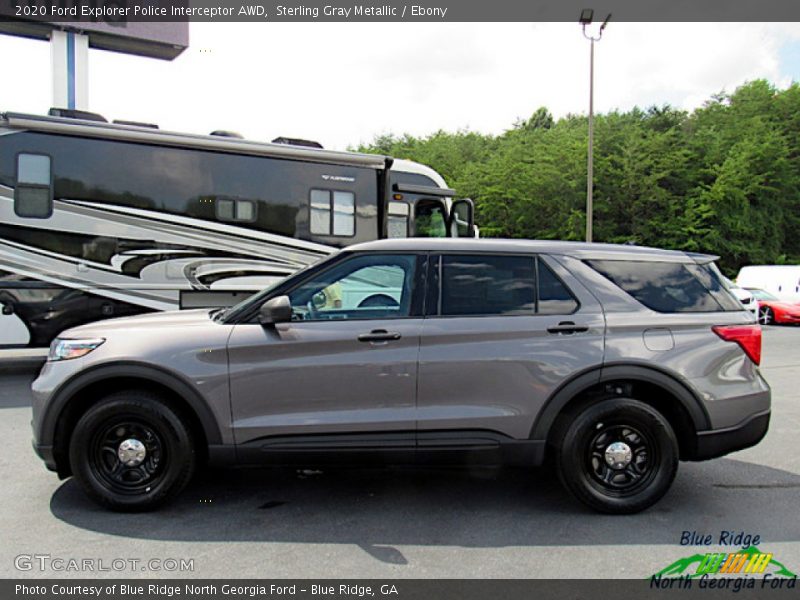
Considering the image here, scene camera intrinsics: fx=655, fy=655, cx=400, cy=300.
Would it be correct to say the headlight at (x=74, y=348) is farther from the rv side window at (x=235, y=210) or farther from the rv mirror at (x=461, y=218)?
the rv mirror at (x=461, y=218)

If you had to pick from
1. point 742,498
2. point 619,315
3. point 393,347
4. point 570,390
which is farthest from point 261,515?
point 742,498

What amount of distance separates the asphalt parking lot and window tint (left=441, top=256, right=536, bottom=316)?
4.28 ft

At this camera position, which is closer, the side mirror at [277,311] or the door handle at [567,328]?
the side mirror at [277,311]

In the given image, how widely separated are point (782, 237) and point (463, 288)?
34137mm

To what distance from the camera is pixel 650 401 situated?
169 inches

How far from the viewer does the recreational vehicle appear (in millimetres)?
8094

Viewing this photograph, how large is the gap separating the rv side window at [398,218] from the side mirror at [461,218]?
2.55 ft

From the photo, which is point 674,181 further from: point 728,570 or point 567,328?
point 728,570

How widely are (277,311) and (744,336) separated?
2.97 m

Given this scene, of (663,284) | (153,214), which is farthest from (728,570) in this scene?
(153,214)

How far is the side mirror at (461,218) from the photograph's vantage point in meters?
10.7

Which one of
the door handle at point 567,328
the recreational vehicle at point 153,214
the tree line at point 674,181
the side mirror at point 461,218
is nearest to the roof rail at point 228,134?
the recreational vehicle at point 153,214

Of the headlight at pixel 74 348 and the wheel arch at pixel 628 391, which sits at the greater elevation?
the headlight at pixel 74 348

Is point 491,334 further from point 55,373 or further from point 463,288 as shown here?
point 55,373
